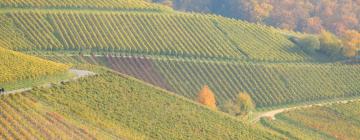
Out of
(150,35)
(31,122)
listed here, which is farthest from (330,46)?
(31,122)

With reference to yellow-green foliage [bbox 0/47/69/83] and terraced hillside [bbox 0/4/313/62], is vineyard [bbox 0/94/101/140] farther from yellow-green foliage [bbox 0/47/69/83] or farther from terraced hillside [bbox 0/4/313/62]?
terraced hillside [bbox 0/4/313/62]

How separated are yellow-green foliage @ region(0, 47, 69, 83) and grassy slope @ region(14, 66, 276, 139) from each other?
2.78m

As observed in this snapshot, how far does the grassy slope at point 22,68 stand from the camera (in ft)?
219

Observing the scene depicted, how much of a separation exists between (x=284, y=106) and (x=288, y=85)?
5.84 metres

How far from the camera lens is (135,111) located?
68.6 metres

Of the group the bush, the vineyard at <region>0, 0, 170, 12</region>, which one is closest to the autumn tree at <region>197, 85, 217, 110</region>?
the vineyard at <region>0, 0, 170, 12</region>

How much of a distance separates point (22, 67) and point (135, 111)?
1279 cm

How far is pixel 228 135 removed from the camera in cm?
6812

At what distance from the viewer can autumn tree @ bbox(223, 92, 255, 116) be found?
87812mm

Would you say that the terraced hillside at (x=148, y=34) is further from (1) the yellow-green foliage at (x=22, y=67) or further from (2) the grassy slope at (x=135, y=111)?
(2) the grassy slope at (x=135, y=111)

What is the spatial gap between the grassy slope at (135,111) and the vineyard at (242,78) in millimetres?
18724

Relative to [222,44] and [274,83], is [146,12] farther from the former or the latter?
[274,83]

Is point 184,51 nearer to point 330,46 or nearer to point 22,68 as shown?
point 330,46

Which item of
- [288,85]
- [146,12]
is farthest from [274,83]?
[146,12]
